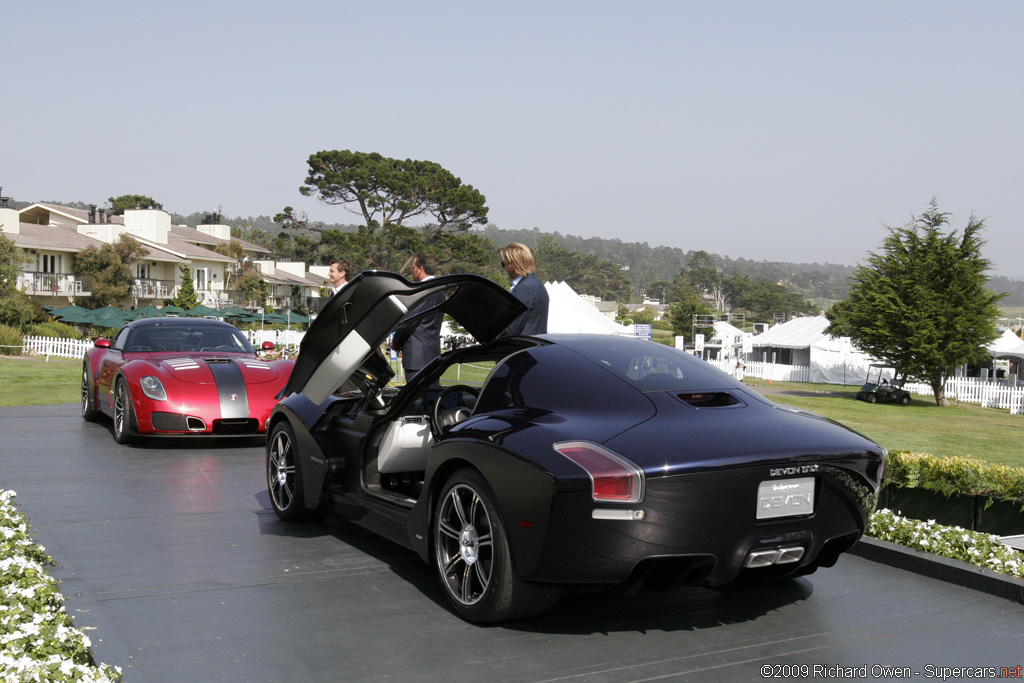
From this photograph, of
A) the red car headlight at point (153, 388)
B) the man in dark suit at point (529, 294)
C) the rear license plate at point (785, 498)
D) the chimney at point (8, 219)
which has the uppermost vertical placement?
the chimney at point (8, 219)

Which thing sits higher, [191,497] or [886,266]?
[886,266]

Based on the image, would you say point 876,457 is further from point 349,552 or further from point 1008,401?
point 1008,401

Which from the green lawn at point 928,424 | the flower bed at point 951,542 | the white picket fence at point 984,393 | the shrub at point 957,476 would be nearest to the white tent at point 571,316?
the green lawn at point 928,424

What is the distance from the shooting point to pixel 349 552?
5395 millimetres

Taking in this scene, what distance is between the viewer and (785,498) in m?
3.74

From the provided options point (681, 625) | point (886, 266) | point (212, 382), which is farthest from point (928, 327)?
point (681, 625)

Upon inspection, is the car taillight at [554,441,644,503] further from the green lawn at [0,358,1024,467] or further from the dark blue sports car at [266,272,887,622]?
the green lawn at [0,358,1024,467]

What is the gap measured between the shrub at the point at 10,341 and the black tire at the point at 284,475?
32890 mm

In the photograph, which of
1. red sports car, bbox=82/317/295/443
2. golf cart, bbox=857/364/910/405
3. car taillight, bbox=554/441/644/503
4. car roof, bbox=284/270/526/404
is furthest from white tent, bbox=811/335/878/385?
car taillight, bbox=554/441/644/503

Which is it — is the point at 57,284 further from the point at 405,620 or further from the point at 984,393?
the point at 405,620

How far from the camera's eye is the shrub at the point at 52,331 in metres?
41.3

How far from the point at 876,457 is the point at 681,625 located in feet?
3.85

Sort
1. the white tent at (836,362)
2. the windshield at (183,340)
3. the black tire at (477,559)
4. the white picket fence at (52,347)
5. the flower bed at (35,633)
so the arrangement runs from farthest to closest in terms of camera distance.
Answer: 1. the white tent at (836,362)
2. the white picket fence at (52,347)
3. the windshield at (183,340)
4. the black tire at (477,559)
5. the flower bed at (35,633)

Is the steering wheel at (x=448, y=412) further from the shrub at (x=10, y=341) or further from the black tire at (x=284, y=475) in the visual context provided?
the shrub at (x=10, y=341)
